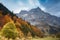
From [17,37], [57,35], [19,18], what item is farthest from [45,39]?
[19,18]

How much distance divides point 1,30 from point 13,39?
3.17ft

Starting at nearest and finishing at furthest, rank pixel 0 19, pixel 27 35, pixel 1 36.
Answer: pixel 1 36, pixel 27 35, pixel 0 19

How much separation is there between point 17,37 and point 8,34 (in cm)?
46

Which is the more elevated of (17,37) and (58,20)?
(58,20)

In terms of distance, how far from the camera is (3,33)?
1012 cm

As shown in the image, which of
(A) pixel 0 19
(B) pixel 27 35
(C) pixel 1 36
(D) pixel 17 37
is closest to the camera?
(C) pixel 1 36

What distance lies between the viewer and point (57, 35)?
33.9ft

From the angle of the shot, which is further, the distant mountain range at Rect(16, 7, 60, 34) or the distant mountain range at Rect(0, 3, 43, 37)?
the distant mountain range at Rect(0, 3, 43, 37)

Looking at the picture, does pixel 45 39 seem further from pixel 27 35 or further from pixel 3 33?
pixel 3 33

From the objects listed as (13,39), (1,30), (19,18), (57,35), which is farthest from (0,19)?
(57,35)

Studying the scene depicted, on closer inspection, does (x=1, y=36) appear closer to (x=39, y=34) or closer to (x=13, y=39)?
(x=13, y=39)

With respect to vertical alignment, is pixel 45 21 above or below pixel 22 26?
above

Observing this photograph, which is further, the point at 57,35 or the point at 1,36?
the point at 57,35

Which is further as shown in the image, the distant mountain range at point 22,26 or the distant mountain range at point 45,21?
the distant mountain range at point 22,26
